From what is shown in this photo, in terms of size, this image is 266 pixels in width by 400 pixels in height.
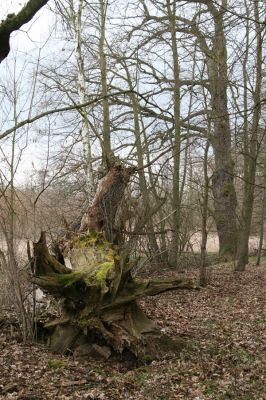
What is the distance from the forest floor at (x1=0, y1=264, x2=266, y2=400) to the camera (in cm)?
498

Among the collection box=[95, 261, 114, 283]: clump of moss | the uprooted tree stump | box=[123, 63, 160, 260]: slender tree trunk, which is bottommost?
the uprooted tree stump

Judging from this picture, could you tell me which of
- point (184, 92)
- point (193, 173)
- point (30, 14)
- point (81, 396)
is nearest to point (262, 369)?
point (81, 396)

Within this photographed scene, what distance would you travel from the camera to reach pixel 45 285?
21.6ft

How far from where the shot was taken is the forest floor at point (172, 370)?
498 cm

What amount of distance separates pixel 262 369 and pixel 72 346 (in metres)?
2.48

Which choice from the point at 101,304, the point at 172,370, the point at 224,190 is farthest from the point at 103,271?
the point at 224,190

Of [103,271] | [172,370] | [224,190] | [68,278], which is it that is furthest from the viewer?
[224,190]

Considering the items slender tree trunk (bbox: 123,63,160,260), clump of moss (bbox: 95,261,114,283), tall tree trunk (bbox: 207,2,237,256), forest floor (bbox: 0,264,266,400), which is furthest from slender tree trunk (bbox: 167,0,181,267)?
clump of moss (bbox: 95,261,114,283)

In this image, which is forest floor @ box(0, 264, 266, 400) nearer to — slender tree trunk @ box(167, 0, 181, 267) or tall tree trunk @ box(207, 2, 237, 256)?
slender tree trunk @ box(167, 0, 181, 267)

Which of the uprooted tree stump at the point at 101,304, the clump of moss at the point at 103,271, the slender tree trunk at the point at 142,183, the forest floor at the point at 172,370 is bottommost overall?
the forest floor at the point at 172,370

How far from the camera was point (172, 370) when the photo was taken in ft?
18.5

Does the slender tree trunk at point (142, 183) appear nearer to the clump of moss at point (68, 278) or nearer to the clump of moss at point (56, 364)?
the clump of moss at point (68, 278)

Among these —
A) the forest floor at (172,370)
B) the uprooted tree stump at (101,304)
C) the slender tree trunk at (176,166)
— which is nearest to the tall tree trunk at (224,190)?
the slender tree trunk at (176,166)

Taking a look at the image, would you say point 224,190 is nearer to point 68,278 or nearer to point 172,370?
point 68,278
